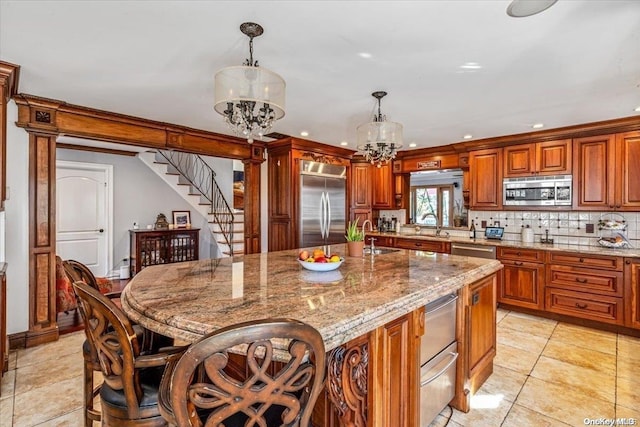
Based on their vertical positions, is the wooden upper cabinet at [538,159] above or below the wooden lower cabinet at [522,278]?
above

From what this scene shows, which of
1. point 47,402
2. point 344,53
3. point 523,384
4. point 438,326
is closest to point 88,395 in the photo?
point 47,402

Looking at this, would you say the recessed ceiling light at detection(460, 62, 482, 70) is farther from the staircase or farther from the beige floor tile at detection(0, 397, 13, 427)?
the staircase

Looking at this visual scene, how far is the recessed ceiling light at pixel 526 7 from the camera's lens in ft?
5.13

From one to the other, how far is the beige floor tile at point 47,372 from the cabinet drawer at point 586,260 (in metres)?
5.01

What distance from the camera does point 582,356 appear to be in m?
2.96

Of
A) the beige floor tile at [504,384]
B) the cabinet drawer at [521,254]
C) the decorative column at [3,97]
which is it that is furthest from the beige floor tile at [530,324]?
the decorative column at [3,97]

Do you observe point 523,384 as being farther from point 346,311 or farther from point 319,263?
point 346,311

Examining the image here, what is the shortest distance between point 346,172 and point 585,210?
11.2ft

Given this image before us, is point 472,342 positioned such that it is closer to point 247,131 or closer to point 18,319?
point 247,131

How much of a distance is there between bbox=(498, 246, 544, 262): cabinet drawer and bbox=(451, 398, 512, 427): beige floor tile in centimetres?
233

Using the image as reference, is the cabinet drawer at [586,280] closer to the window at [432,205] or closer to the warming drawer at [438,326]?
the window at [432,205]

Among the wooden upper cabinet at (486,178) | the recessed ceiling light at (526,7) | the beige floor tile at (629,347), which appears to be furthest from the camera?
the wooden upper cabinet at (486,178)

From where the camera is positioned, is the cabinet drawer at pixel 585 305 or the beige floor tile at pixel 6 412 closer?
the beige floor tile at pixel 6 412

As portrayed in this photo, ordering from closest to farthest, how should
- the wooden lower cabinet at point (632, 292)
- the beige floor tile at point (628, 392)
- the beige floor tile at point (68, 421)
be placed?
the beige floor tile at point (68, 421), the beige floor tile at point (628, 392), the wooden lower cabinet at point (632, 292)
